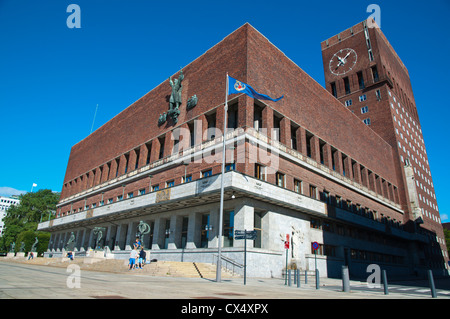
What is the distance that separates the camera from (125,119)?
155ft

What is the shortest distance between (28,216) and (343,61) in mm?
85147

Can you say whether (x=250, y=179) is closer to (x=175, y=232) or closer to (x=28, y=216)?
(x=175, y=232)

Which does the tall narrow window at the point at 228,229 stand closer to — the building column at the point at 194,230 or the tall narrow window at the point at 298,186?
the building column at the point at 194,230

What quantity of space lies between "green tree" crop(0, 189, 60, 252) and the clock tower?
73065mm

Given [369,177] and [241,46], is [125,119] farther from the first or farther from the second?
[369,177]

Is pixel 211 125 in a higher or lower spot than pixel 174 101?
lower

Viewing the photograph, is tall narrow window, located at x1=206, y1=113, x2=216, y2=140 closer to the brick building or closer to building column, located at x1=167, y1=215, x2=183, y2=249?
the brick building

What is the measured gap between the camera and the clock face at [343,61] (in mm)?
70438

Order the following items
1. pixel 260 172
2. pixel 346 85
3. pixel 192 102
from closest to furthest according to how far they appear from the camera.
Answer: pixel 260 172, pixel 192 102, pixel 346 85

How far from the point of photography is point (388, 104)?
6112 centimetres

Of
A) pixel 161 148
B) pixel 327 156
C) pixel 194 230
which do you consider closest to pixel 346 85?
pixel 327 156

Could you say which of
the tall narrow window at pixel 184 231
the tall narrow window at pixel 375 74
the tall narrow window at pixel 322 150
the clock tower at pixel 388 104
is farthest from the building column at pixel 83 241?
the tall narrow window at pixel 375 74
